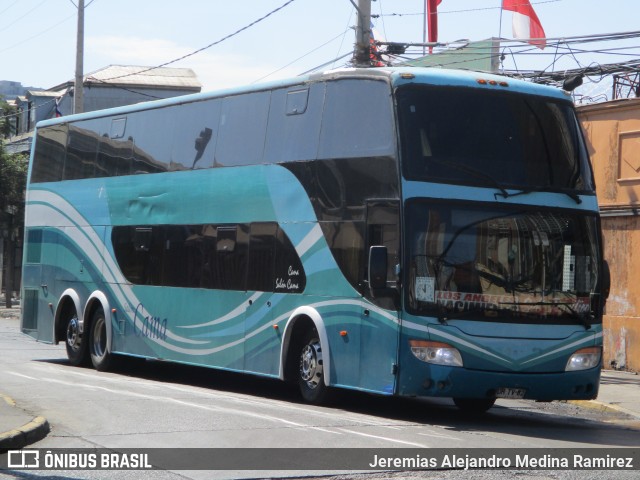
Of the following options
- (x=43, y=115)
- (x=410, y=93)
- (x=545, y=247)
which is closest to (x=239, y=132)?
(x=410, y=93)

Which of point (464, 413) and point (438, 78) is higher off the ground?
point (438, 78)

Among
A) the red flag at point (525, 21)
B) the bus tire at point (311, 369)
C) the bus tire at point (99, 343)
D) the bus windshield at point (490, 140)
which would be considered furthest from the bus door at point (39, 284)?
Result: the red flag at point (525, 21)

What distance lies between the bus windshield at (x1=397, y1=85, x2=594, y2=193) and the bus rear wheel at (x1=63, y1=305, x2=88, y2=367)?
977 cm

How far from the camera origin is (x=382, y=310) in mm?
13141

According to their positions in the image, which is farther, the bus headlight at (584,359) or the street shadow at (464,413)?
the bus headlight at (584,359)

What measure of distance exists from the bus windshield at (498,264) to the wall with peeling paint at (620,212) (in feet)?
27.5

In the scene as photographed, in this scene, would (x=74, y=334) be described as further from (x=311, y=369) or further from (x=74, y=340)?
(x=311, y=369)

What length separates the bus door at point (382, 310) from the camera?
42.3ft

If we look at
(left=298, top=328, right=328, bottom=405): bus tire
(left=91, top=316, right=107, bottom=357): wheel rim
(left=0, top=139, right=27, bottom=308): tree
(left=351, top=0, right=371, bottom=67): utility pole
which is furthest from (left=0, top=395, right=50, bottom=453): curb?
(left=0, top=139, right=27, bottom=308): tree

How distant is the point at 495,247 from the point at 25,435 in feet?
18.5

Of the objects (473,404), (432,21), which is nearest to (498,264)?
(473,404)

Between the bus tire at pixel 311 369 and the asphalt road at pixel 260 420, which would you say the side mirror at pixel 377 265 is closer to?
the asphalt road at pixel 260 420

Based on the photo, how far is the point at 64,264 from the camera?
70.8 feet

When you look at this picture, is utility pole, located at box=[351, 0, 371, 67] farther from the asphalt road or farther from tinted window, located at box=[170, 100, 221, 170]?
the asphalt road
